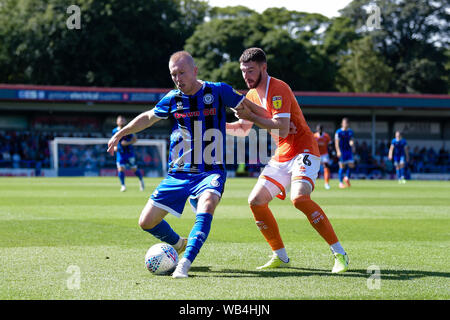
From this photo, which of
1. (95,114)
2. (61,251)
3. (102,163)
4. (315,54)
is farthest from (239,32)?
(61,251)

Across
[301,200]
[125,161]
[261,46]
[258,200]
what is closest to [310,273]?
[301,200]

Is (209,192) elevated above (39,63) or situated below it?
below

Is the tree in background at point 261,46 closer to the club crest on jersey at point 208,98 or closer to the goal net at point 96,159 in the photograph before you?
the goal net at point 96,159

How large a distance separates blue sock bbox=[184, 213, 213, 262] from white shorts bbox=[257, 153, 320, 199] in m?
0.95

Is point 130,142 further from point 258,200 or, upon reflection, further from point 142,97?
point 142,97

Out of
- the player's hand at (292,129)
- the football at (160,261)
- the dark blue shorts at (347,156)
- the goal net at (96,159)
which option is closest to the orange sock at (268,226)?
the player's hand at (292,129)

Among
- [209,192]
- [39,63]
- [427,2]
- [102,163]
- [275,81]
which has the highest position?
[427,2]

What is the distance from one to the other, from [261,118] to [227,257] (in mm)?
1963

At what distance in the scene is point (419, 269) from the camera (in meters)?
6.18

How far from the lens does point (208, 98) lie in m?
5.95

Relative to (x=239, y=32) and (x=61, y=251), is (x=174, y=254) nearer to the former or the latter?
(x=61, y=251)

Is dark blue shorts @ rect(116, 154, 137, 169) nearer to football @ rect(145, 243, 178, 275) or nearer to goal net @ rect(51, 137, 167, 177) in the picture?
football @ rect(145, 243, 178, 275)
